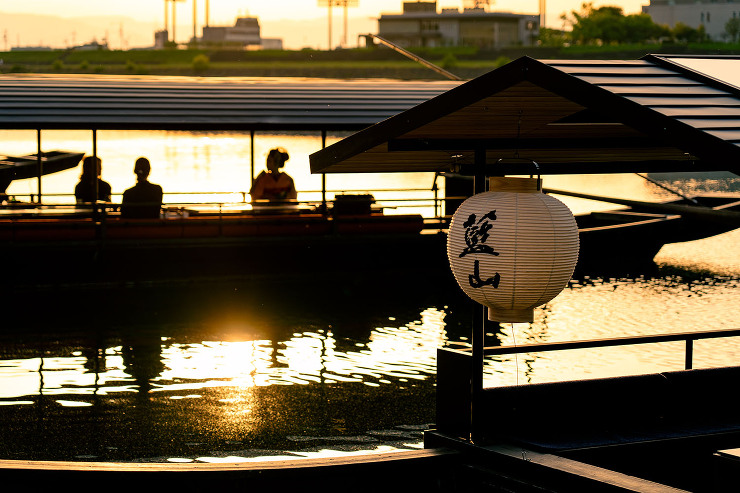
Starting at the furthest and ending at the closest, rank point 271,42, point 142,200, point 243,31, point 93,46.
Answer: point 271,42, point 243,31, point 93,46, point 142,200

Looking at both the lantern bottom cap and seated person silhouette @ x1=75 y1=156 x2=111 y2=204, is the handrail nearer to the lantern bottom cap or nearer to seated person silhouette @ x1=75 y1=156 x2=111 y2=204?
the lantern bottom cap

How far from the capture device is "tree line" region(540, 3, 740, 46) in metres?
88.4

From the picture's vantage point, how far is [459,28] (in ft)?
347

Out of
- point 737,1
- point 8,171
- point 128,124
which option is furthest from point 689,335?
point 737,1

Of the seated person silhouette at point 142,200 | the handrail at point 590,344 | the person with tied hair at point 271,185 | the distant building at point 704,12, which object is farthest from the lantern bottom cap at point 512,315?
the distant building at point 704,12

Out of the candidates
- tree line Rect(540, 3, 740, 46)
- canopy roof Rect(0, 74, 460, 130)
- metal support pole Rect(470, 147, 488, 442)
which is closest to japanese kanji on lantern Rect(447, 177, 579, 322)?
metal support pole Rect(470, 147, 488, 442)

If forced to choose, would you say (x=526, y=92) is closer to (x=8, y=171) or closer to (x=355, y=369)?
(x=355, y=369)

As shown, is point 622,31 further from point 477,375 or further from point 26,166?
point 477,375

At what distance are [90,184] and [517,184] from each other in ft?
34.8

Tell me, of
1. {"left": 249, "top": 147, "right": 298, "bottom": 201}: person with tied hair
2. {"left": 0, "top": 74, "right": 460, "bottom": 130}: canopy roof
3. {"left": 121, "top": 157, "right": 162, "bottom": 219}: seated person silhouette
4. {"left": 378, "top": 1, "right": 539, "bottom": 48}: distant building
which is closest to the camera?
{"left": 121, "top": 157, "right": 162, "bottom": 219}: seated person silhouette

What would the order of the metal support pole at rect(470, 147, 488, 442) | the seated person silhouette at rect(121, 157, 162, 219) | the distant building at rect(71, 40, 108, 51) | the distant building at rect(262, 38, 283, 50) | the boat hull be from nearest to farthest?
the metal support pole at rect(470, 147, 488, 442) → the seated person silhouette at rect(121, 157, 162, 219) → the boat hull → the distant building at rect(71, 40, 108, 51) → the distant building at rect(262, 38, 283, 50)

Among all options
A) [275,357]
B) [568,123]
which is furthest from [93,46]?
[568,123]

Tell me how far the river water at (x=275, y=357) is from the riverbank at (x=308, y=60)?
206 ft

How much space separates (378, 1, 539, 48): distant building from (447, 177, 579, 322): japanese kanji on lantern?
9913 centimetres
